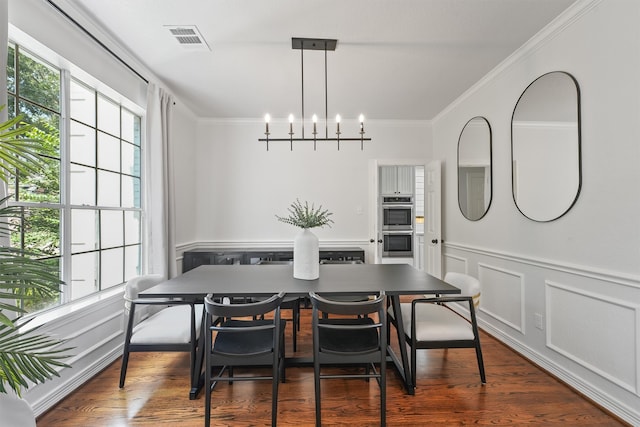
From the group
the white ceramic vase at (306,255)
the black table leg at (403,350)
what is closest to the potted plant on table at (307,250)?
the white ceramic vase at (306,255)

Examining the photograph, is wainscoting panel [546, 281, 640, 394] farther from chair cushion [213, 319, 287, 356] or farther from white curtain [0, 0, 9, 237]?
white curtain [0, 0, 9, 237]

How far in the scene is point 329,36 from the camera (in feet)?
7.94

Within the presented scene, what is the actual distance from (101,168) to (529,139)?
3.75 m

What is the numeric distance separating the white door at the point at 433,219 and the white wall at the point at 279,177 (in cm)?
42

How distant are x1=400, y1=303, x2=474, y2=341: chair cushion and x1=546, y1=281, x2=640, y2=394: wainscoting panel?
731 millimetres

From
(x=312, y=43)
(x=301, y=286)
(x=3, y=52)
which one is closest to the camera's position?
(x=3, y=52)

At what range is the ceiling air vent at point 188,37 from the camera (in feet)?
7.65

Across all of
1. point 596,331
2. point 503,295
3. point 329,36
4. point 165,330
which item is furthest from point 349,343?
point 329,36

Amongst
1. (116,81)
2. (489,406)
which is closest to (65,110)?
(116,81)

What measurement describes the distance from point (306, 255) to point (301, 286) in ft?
0.86

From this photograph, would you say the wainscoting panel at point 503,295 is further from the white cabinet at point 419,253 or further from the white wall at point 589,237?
the white cabinet at point 419,253

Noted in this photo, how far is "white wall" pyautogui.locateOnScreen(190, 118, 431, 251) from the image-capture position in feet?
14.7

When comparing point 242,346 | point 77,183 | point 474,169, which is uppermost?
point 474,169

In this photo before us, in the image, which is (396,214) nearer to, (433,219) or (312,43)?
(433,219)
